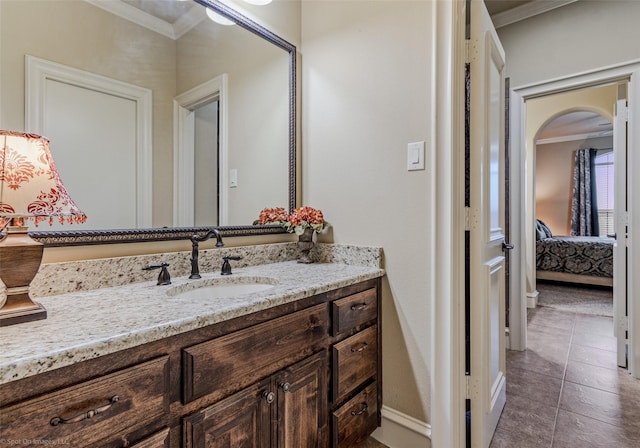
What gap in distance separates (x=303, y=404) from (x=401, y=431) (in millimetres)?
658

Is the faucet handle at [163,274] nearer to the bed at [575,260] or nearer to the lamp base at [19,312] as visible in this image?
the lamp base at [19,312]

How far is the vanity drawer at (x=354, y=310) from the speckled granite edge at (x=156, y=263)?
183 mm

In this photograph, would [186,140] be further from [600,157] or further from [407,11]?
[600,157]

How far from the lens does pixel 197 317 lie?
0.81 metres

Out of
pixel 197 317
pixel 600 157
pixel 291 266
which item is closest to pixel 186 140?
pixel 291 266

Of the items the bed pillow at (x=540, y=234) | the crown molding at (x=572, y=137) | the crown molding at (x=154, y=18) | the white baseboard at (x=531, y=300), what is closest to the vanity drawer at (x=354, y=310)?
the crown molding at (x=154, y=18)

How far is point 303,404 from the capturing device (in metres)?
1.11

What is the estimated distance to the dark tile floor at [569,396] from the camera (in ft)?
5.16

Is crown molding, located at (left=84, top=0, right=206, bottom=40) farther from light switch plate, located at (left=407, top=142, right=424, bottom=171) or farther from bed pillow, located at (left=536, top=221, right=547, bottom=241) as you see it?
bed pillow, located at (left=536, top=221, right=547, bottom=241)

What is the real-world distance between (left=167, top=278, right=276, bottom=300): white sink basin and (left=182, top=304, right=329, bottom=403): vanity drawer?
0.74 feet

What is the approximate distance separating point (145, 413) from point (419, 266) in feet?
3.69

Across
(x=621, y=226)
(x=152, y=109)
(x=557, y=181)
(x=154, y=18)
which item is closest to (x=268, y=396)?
(x=152, y=109)

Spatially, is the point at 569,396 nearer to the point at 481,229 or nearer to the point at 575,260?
the point at 481,229

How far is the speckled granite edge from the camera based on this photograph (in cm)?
101
